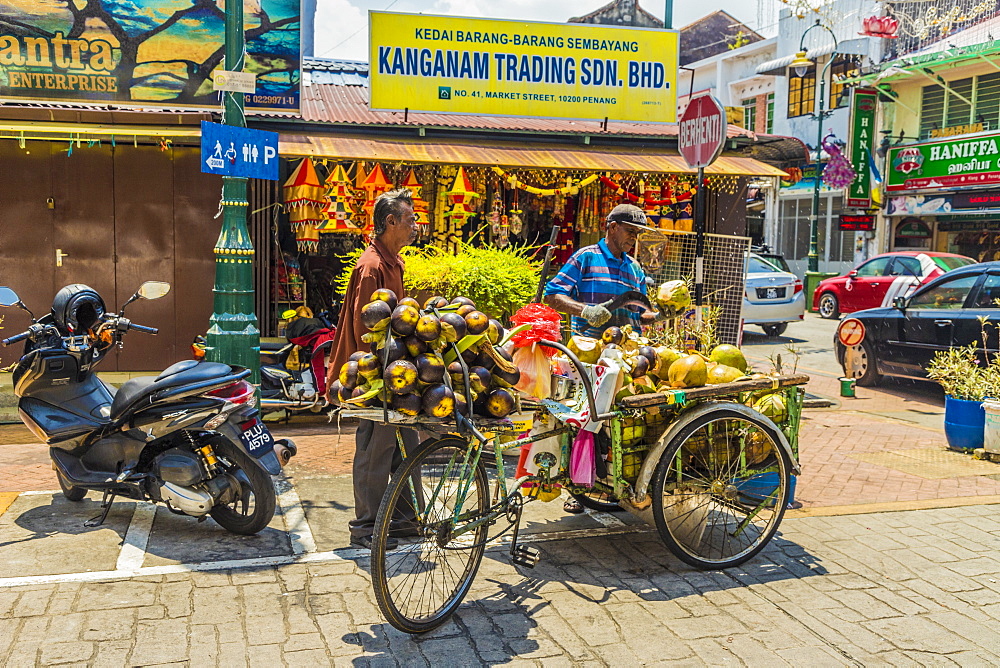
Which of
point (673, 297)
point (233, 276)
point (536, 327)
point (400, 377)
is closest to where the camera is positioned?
point (400, 377)

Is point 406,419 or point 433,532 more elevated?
point 406,419

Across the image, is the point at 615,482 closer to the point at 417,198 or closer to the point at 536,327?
the point at 536,327

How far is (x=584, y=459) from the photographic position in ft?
14.5

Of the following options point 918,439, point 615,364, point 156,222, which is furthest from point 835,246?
point 615,364

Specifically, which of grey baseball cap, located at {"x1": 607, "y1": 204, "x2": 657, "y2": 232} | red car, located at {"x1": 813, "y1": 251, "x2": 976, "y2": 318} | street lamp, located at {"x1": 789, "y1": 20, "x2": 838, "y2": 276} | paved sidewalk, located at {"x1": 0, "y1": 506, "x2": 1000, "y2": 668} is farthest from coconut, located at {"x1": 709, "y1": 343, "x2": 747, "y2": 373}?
street lamp, located at {"x1": 789, "y1": 20, "x2": 838, "y2": 276}

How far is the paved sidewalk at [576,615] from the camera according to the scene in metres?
3.58

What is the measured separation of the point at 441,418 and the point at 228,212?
11.5 feet

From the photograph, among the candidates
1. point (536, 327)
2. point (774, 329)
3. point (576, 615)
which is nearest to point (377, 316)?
point (536, 327)

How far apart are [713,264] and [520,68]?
11.5 feet

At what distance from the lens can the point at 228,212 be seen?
6.40 m

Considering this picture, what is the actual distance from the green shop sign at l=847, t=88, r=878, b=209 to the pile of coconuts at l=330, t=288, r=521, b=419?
24.1 metres

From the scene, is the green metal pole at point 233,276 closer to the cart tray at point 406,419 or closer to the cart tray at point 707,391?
the cart tray at point 406,419

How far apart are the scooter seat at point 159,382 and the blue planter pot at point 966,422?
6056 millimetres

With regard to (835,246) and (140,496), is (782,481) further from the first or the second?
(835,246)
